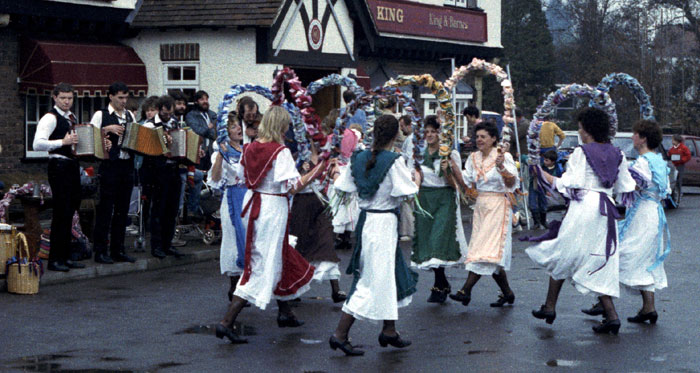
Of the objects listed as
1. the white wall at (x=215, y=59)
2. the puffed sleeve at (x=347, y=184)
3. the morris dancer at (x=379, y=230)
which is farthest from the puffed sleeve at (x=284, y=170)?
the white wall at (x=215, y=59)

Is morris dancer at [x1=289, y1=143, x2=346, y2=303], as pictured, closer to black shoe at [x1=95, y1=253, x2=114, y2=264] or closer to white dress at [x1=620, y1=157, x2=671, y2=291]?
white dress at [x1=620, y1=157, x2=671, y2=291]

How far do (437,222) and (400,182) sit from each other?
2.62 m

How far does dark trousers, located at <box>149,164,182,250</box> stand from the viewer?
1323cm

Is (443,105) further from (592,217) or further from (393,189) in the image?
(393,189)

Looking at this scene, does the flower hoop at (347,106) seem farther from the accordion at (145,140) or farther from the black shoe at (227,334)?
the accordion at (145,140)

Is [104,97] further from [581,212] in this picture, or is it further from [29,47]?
[581,212]

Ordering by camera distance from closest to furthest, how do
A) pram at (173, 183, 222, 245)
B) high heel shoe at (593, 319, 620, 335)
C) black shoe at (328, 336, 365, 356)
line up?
black shoe at (328, 336, 365, 356) < high heel shoe at (593, 319, 620, 335) < pram at (173, 183, 222, 245)

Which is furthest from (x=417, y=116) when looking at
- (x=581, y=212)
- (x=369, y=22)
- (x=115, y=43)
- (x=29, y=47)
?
(x=369, y=22)

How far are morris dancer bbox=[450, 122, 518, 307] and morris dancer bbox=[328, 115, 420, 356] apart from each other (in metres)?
2.08

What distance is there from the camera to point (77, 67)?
59.8 ft

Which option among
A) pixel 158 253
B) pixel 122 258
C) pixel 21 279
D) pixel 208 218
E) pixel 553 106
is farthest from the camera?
pixel 208 218

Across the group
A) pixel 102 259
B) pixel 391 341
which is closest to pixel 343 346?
pixel 391 341

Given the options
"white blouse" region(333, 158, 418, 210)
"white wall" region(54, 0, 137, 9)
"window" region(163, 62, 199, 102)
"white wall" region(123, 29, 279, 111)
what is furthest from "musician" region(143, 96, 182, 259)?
"window" region(163, 62, 199, 102)

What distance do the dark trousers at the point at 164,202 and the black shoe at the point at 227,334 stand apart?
16.0ft
